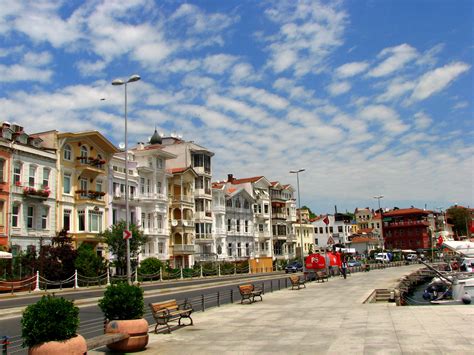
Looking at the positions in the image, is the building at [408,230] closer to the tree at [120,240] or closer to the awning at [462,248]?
the awning at [462,248]

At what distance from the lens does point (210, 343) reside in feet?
41.5

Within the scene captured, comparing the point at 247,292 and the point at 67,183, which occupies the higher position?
the point at 67,183

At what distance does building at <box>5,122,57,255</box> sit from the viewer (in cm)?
4059

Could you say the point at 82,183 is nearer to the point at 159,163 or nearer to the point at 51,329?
the point at 159,163

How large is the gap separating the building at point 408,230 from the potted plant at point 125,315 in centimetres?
12988

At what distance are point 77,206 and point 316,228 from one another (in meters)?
88.9

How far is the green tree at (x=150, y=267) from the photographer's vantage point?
4803cm

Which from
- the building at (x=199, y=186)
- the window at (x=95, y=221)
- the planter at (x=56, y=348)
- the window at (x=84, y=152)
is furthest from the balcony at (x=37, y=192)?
the planter at (x=56, y=348)

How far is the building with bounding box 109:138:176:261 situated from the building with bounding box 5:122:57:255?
930 cm

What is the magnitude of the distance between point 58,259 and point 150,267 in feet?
38.7

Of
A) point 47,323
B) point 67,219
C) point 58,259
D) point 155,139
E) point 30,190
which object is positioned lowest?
point 47,323

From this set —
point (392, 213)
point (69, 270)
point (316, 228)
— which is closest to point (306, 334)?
Result: point (69, 270)

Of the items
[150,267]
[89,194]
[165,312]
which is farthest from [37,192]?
[165,312]

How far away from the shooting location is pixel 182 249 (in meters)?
62.7
